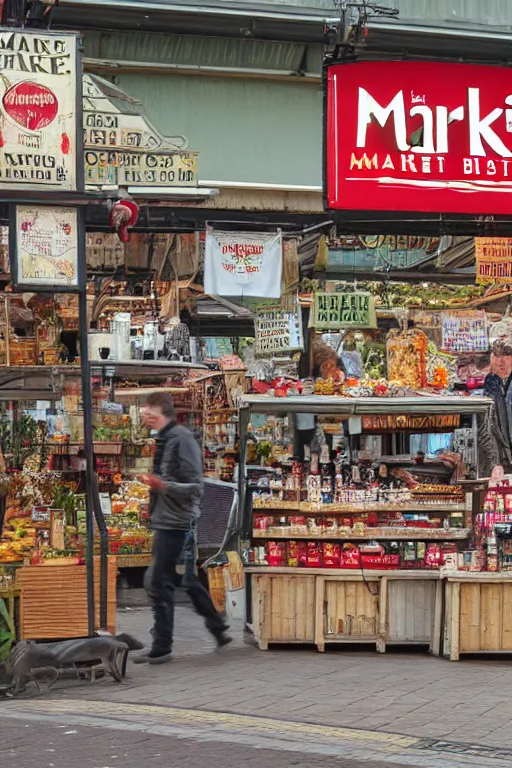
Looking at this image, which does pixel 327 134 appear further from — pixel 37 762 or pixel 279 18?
pixel 37 762

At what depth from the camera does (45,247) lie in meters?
8.41

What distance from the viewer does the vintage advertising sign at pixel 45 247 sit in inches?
327

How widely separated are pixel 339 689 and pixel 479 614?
1.77m

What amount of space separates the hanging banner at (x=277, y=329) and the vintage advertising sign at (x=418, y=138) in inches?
68.6

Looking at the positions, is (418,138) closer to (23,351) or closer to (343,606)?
(343,606)

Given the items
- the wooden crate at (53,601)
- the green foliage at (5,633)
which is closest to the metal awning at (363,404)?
the wooden crate at (53,601)

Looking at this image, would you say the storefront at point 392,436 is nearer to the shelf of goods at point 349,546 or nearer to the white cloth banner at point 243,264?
the shelf of goods at point 349,546

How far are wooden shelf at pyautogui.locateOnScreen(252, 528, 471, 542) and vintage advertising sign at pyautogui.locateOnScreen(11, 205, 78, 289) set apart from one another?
9.28 ft

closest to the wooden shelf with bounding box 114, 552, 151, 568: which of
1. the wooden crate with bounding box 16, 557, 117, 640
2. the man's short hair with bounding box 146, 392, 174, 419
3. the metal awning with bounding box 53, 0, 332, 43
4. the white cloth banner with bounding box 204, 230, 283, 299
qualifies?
the white cloth banner with bounding box 204, 230, 283, 299

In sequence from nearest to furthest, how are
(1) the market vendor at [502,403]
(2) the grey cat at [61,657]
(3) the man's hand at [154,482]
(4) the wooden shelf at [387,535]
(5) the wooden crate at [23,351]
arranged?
(2) the grey cat at [61,657] < (3) the man's hand at [154,482] < (4) the wooden shelf at [387,535] < (1) the market vendor at [502,403] < (5) the wooden crate at [23,351]

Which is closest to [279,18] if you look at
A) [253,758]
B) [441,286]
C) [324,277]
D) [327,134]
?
[327,134]

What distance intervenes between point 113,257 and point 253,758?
756 centimetres

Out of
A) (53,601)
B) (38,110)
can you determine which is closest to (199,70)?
(38,110)

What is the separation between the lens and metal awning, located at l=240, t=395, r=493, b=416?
1018cm
